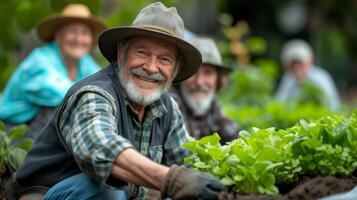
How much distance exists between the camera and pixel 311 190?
3938 millimetres

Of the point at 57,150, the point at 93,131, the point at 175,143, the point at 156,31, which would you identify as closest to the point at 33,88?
the point at 175,143

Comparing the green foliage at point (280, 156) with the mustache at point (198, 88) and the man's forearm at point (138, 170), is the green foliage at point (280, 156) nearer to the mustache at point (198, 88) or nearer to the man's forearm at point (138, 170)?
the man's forearm at point (138, 170)

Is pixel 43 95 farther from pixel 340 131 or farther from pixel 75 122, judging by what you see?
pixel 340 131

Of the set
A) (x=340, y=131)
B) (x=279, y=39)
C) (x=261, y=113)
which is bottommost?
(x=340, y=131)

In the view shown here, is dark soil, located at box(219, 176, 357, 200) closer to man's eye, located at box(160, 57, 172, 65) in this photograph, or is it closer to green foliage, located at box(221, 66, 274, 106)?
man's eye, located at box(160, 57, 172, 65)

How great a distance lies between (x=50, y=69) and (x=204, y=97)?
1.40 meters

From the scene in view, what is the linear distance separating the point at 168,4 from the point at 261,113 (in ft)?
4.95

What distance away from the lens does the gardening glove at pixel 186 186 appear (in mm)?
3812

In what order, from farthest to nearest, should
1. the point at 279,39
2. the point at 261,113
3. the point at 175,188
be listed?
the point at 279,39 → the point at 261,113 → the point at 175,188

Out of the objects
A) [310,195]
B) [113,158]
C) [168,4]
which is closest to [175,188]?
[113,158]

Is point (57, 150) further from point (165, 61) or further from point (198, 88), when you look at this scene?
point (198, 88)

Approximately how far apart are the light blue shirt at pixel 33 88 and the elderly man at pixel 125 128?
2.28 m

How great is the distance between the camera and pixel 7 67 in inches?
314

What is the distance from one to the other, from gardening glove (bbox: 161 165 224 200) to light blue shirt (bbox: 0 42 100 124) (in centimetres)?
352
